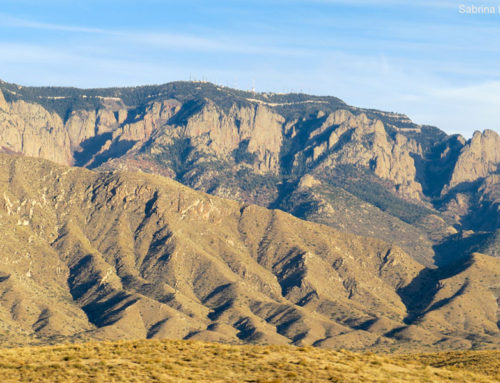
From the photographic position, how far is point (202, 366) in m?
97.0

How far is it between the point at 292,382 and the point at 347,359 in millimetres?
16493

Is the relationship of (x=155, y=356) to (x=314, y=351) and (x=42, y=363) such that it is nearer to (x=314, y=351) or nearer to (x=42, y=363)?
(x=42, y=363)

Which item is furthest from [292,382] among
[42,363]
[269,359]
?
[42,363]

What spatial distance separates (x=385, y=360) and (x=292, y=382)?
20671mm

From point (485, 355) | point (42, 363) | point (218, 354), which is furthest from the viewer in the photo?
point (485, 355)

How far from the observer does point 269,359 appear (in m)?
101

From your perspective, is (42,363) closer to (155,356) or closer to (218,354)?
(155,356)

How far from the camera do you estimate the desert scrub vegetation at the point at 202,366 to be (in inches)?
3595

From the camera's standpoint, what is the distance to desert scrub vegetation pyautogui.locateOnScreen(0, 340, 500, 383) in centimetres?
9131

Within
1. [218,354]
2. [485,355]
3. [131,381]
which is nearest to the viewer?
[131,381]

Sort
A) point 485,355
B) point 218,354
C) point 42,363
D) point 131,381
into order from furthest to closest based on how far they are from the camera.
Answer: point 485,355 < point 218,354 < point 42,363 < point 131,381

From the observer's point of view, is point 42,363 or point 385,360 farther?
point 385,360

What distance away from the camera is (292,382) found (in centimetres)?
9062

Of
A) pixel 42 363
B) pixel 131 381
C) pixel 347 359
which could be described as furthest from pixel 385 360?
pixel 42 363
